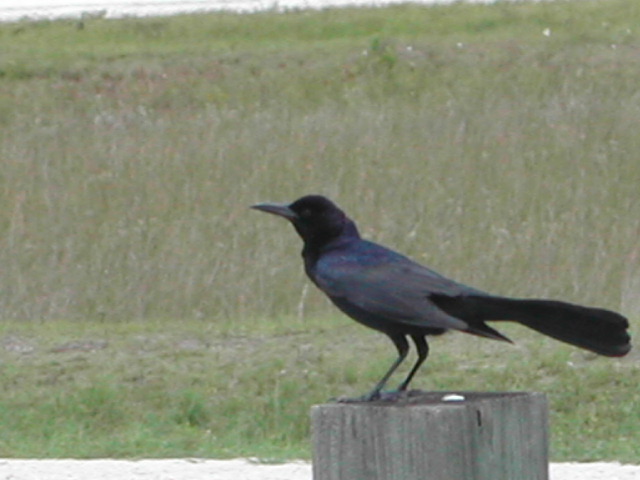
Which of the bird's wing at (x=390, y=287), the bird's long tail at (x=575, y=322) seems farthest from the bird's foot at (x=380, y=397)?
the bird's long tail at (x=575, y=322)

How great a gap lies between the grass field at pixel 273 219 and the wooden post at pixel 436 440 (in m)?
3.67

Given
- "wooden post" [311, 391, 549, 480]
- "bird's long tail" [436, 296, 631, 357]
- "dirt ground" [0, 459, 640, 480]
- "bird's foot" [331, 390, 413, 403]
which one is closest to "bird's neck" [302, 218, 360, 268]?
"bird's foot" [331, 390, 413, 403]

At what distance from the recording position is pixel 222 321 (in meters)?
9.85

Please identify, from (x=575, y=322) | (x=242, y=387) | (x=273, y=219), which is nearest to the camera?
(x=575, y=322)

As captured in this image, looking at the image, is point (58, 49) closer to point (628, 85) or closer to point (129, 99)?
point (129, 99)

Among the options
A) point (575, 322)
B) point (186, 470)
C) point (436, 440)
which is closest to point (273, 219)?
point (186, 470)

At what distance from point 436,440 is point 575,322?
1.55 feet

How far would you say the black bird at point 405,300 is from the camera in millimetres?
3490

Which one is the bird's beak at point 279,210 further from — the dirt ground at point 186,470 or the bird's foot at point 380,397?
the dirt ground at point 186,470

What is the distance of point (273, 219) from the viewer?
11953 millimetres

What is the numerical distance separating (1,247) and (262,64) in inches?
366

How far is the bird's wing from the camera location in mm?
3812

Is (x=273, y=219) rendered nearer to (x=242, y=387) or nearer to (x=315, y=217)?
(x=242, y=387)

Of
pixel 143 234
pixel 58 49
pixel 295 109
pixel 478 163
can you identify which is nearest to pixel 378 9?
pixel 58 49
